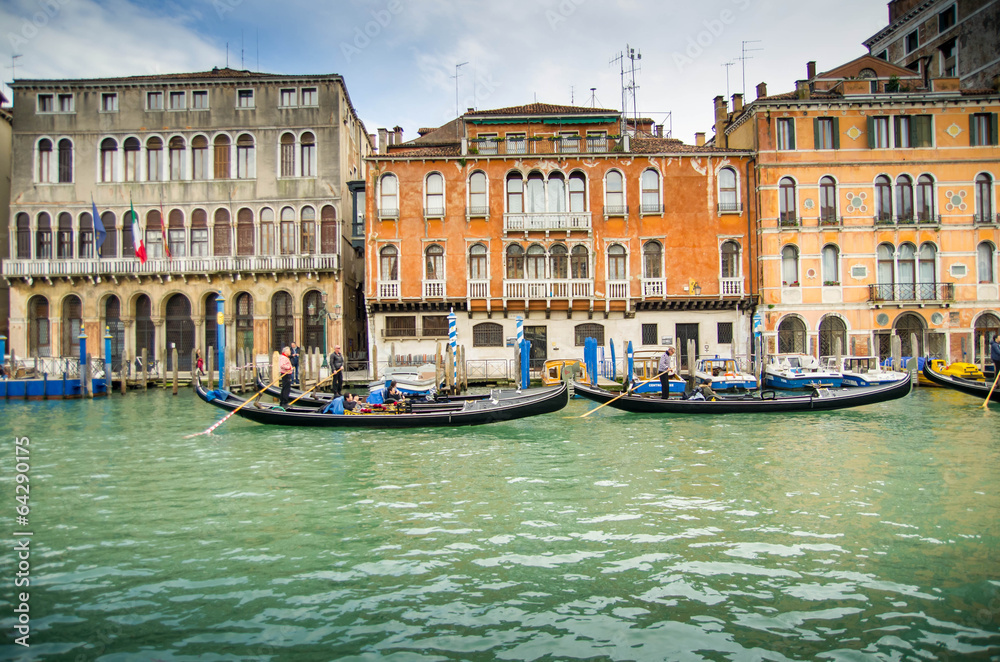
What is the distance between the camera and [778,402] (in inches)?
578

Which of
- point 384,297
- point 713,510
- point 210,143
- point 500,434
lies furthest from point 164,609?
point 210,143

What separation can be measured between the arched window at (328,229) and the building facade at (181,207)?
0.04 metres

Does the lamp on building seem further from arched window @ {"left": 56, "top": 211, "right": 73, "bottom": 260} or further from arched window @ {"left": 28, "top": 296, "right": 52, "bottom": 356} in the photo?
arched window @ {"left": 28, "top": 296, "right": 52, "bottom": 356}

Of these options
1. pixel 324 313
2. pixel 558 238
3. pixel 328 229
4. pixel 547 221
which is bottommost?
pixel 324 313

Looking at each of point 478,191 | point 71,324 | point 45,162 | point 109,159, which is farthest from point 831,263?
point 45,162

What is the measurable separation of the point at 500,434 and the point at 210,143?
60.6ft

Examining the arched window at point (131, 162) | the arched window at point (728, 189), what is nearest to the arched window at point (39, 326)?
the arched window at point (131, 162)

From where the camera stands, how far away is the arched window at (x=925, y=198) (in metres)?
23.1

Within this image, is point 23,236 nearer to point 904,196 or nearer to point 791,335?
point 791,335

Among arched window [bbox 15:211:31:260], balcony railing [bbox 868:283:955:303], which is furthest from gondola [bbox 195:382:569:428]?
arched window [bbox 15:211:31:260]

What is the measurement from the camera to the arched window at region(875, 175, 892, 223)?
2311 cm

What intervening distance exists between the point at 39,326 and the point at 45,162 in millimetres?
6008

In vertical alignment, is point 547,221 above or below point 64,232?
below

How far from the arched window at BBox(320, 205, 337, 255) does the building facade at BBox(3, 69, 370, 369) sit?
0.12 ft
